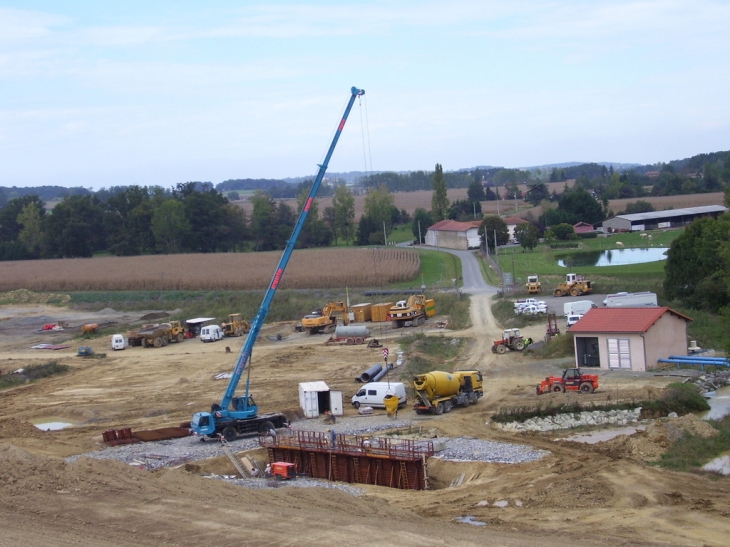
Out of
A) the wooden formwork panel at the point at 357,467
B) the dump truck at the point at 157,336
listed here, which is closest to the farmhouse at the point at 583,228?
the dump truck at the point at 157,336

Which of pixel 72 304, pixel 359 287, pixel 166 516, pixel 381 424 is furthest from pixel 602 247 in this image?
pixel 166 516

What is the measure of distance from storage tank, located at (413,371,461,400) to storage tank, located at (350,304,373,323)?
2602 cm

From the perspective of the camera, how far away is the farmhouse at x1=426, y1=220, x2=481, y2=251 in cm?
10256

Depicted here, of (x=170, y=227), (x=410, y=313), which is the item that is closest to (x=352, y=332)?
(x=410, y=313)

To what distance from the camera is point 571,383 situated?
1278 inches

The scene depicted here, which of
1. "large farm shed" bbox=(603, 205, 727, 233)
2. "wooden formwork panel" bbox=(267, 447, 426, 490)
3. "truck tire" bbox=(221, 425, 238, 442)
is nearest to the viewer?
"wooden formwork panel" bbox=(267, 447, 426, 490)

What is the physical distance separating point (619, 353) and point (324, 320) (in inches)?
980

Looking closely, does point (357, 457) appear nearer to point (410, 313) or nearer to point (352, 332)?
point (352, 332)

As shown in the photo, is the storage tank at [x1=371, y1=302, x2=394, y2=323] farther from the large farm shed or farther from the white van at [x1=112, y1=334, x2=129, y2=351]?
the large farm shed

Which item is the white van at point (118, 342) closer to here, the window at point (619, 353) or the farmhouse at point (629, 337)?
the farmhouse at point (629, 337)

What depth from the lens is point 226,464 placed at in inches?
1086

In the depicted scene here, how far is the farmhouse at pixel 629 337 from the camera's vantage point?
3559 centimetres

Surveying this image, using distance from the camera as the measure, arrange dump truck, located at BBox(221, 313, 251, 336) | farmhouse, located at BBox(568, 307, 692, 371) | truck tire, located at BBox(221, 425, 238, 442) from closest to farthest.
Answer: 1. truck tire, located at BBox(221, 425, 238, 442)
2. farmhouse, located at BBox(568, 307, 692, 371)
3. dump truck, located at BBox(221, 313, 251, 336)

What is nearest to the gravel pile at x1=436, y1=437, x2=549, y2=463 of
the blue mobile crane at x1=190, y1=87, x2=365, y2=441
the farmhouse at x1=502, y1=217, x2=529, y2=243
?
the blue mobile crane at x1=190, y1=87, x2=365, y2=441
